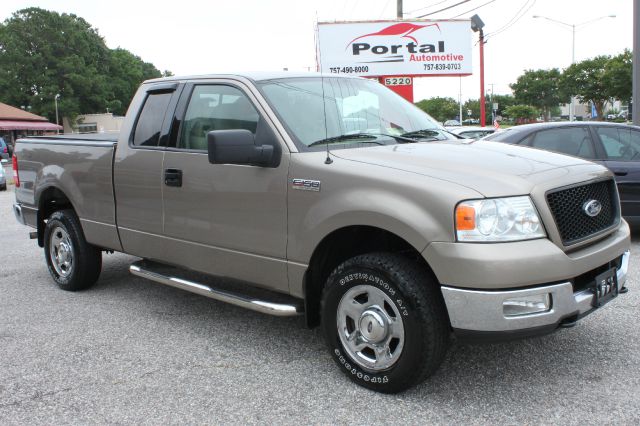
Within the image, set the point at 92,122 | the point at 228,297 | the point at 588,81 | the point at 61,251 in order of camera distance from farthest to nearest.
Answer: the point at 92,122 → the point at 588,81 → the point at 61,251 → the point at 228,297

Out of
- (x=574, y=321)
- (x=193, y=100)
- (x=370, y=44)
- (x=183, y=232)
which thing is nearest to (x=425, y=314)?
(x=574, y=321)

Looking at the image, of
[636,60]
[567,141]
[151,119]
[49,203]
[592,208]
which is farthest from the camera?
[636,60]

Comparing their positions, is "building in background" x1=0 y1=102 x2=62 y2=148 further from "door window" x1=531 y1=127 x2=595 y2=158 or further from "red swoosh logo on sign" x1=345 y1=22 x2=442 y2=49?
"door window" x1=531 y1=127 x2=595 y2=158

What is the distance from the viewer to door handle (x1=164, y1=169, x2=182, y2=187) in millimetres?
4469

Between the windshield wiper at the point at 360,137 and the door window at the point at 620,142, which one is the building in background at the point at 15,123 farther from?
the windshield wiper at the point at 360,137

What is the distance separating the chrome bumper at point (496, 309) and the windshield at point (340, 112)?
1.33m

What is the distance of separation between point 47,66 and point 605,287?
80886 mm

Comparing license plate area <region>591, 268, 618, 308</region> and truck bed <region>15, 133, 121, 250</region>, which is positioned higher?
truck bed <region>15, 133, 121, 250</region>

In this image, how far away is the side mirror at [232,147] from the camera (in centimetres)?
367

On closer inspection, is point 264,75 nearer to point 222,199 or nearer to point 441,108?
point 222,199

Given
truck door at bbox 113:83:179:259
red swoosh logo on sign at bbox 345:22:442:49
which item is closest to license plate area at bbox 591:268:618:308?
truck door at bbox 113:83:179:259

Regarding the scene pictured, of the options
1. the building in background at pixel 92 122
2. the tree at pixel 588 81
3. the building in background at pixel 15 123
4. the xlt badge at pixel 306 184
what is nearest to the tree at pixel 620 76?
the tree at pixel 588 81

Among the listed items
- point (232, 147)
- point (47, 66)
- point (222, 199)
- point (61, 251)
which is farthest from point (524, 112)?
point (232, 147)

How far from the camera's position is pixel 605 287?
3.47 metres
